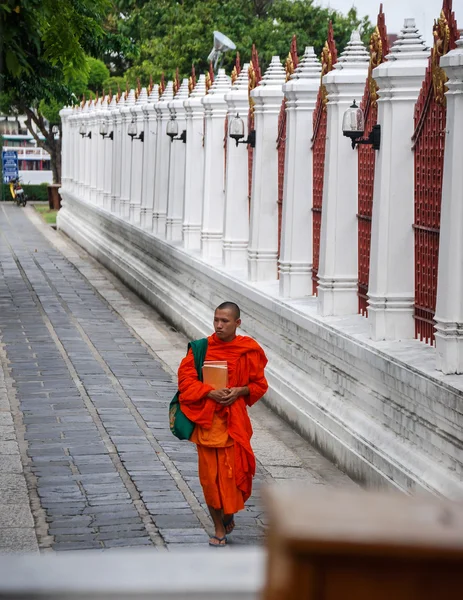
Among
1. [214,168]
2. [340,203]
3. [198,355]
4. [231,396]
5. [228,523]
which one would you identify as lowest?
→ [228,523]

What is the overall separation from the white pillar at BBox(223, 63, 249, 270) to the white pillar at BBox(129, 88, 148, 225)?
849cm

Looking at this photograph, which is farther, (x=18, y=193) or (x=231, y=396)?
(x=18, y=193)

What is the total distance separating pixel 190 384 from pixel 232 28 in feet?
99.0

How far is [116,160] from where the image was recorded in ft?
86.5

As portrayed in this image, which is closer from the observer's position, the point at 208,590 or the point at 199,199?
the point at 208,590

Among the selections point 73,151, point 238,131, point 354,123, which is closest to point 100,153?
point 73,151

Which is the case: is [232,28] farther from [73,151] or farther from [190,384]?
[190,384]

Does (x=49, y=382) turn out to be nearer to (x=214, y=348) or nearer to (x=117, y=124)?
(x=214, y=348)

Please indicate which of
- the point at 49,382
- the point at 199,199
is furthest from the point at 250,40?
the point at 49,382

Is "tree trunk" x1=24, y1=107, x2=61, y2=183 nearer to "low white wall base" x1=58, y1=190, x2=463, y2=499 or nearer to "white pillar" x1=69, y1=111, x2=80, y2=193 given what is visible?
"white pillar" x1=69, y1=111, x2=80, y2=193

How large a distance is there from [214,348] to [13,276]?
1658 centimetres

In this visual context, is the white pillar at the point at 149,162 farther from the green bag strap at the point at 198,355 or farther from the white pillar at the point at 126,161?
the green bag strap at the point at 198,355

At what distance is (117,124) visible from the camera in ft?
86.9

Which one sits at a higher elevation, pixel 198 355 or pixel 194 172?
pixel 194 172
